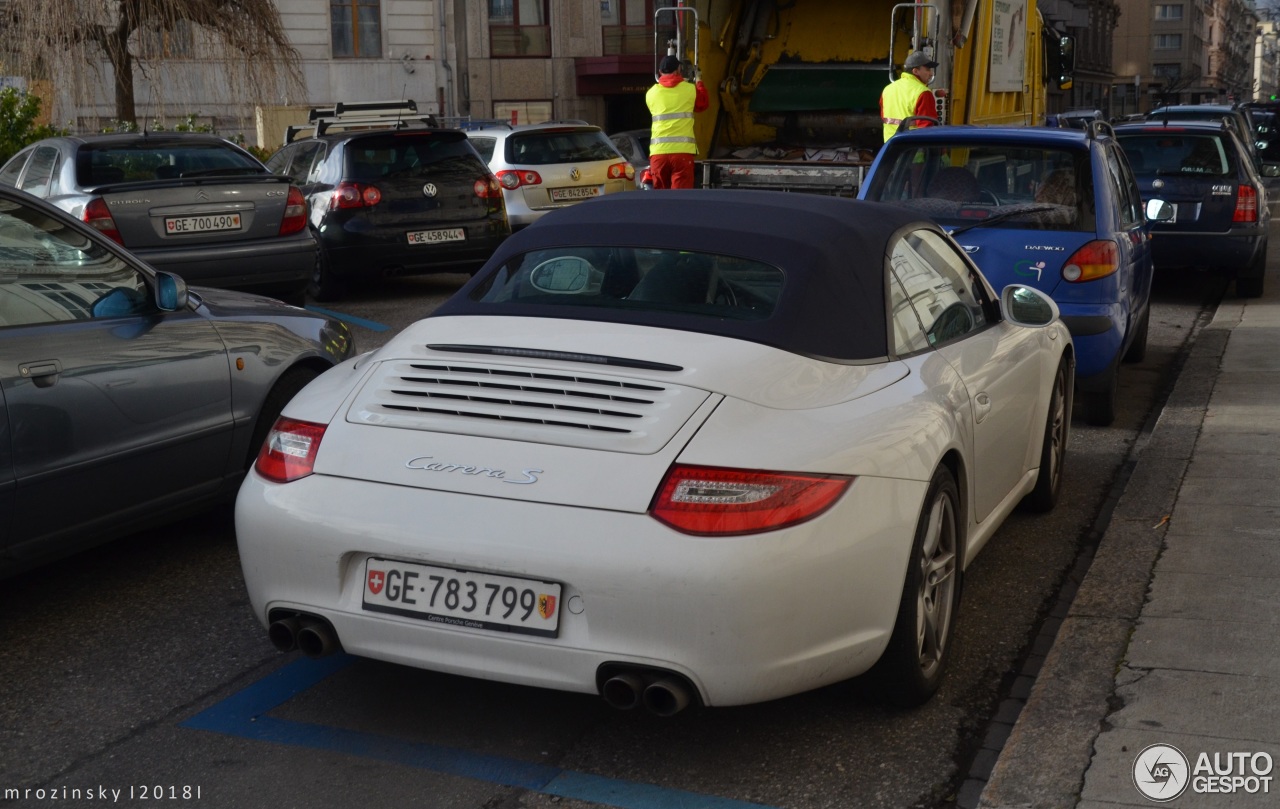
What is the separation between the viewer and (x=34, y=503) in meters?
4.72

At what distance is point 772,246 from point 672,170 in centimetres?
971

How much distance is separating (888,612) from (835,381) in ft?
2.14

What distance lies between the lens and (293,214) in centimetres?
1180

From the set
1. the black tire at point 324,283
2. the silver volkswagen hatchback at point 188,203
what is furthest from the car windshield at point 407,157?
the silver volkswagen hatchback at point 188,203

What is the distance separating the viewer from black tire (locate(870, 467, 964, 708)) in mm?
3908

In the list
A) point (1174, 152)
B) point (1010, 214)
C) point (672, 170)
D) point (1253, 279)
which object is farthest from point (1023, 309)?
point (1174, 152)

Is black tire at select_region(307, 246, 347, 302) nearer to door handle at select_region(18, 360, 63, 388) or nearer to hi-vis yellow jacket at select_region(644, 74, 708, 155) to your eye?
hi-vis yellow jacket at select_region(644, 74, 708, 155)

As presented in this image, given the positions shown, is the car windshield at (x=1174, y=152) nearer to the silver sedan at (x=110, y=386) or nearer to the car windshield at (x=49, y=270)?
the silver sedan at (x=110, y=386)

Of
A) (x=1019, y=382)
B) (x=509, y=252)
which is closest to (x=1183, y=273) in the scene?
(x=1019, y=382)

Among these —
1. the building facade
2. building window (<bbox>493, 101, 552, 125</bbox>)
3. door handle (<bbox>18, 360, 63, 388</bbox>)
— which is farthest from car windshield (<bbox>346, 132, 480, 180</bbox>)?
the building facade

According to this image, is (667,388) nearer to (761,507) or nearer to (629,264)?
(761,507)

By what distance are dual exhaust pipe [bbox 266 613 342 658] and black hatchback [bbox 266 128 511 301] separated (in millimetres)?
9699

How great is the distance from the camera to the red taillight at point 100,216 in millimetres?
10837

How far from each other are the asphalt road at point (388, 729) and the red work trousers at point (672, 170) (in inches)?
352
